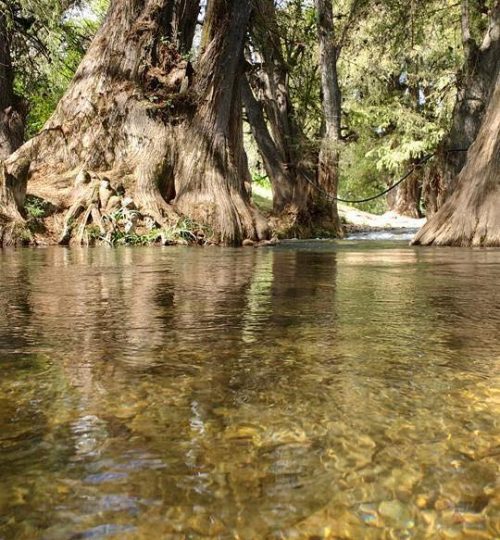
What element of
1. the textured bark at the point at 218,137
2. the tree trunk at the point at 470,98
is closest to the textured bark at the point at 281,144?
the tree trunk at the point at 470,98

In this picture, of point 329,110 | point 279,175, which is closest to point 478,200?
point 329,110

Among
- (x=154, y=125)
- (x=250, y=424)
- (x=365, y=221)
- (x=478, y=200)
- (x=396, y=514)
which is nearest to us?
(x=396, y=514)

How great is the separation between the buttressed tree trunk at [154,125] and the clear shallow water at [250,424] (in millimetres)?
9104

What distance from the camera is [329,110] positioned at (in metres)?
16.8

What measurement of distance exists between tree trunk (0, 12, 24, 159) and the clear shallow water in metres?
14.0

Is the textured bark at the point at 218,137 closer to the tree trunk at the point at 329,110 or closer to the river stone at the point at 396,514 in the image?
the tree trunk at the point at 329,110

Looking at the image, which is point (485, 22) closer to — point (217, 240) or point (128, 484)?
point (217, 240)

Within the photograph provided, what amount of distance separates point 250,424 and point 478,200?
9319 mm

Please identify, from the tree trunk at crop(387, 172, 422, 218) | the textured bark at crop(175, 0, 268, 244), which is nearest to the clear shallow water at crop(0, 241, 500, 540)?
the textured bark at crop(175, 0, 268, 244)

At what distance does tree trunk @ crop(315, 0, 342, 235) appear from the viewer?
1658 centimetres

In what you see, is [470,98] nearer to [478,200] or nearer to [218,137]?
[478,200]

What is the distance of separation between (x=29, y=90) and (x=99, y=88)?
21.6ft

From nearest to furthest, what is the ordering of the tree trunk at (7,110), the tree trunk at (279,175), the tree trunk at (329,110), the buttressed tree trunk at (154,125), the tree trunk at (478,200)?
the tree trunk at (478,200) < the buttressed tree trunk at (154,125) < the tree trunk at (7,110) < the tree trunk at (329,110) < the tree trunk at (279,175)

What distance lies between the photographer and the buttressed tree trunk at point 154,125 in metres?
11.4
